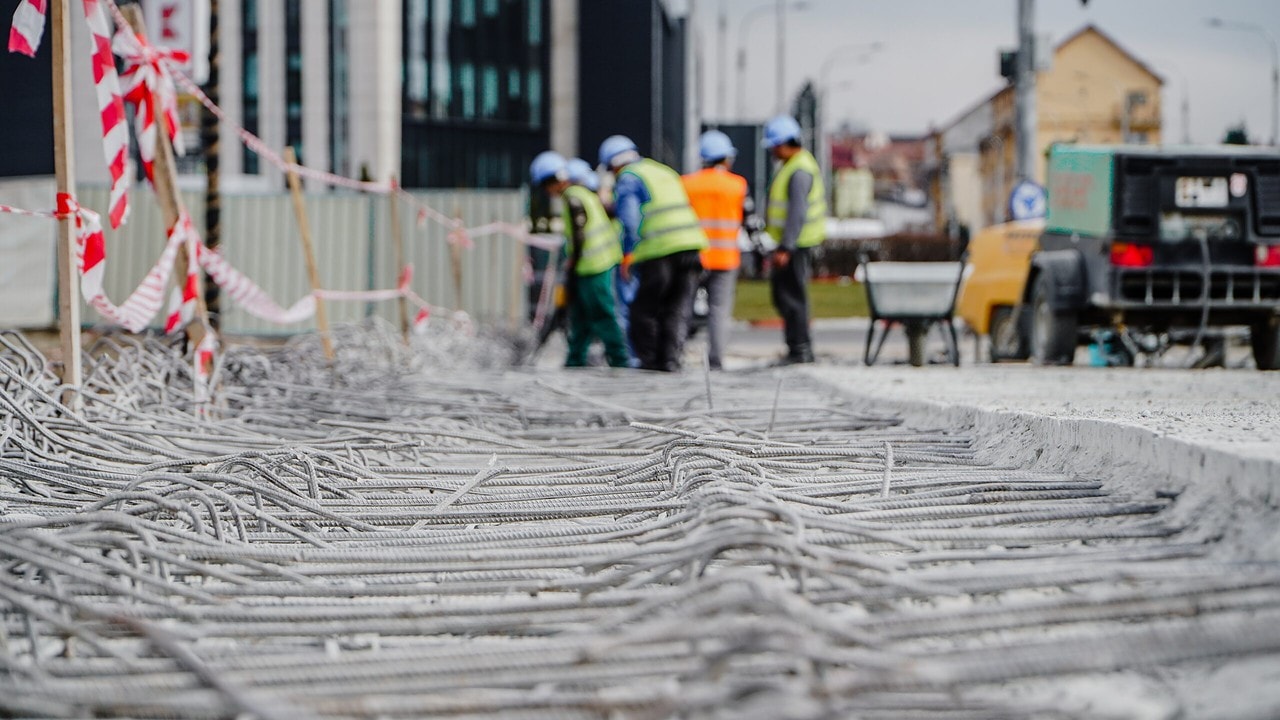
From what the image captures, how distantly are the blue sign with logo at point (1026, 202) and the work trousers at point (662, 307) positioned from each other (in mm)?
7256

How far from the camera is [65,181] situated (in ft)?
19.8

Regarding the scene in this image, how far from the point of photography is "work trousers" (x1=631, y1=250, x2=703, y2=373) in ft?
36.9

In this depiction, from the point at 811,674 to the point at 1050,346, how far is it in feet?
32.4

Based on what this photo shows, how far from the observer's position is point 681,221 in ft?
36.6

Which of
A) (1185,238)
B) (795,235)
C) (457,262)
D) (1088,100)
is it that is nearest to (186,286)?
(795,235)

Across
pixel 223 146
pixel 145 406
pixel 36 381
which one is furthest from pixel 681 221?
pixel 223 146

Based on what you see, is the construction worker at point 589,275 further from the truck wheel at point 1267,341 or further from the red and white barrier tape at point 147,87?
the truck wheel at point 1267,341

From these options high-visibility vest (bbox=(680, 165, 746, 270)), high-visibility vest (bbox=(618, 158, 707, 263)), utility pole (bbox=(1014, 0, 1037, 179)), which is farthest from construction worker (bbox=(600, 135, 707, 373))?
utility pole (bbox=(1014, 0, 1037, 179))

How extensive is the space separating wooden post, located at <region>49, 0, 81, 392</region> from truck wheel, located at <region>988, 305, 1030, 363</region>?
28.6ft

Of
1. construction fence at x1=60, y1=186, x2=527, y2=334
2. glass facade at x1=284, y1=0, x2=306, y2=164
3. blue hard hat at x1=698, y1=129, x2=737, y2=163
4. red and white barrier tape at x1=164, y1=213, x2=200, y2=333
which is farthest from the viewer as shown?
glass facade at x1=284, y1=0, x2=306, y2=164

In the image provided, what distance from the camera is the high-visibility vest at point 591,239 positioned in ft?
39.3

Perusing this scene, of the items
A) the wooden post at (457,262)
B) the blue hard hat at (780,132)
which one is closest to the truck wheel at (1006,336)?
the blue hard hat at (780,132)

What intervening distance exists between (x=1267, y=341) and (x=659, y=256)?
458 cm

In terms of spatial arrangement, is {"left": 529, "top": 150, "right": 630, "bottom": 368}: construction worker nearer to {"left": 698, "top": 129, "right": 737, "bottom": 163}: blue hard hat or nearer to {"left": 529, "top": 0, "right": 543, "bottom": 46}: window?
{"left": 698, "top": 129, "right": 737, "bottom": 163}: blue hard hat
